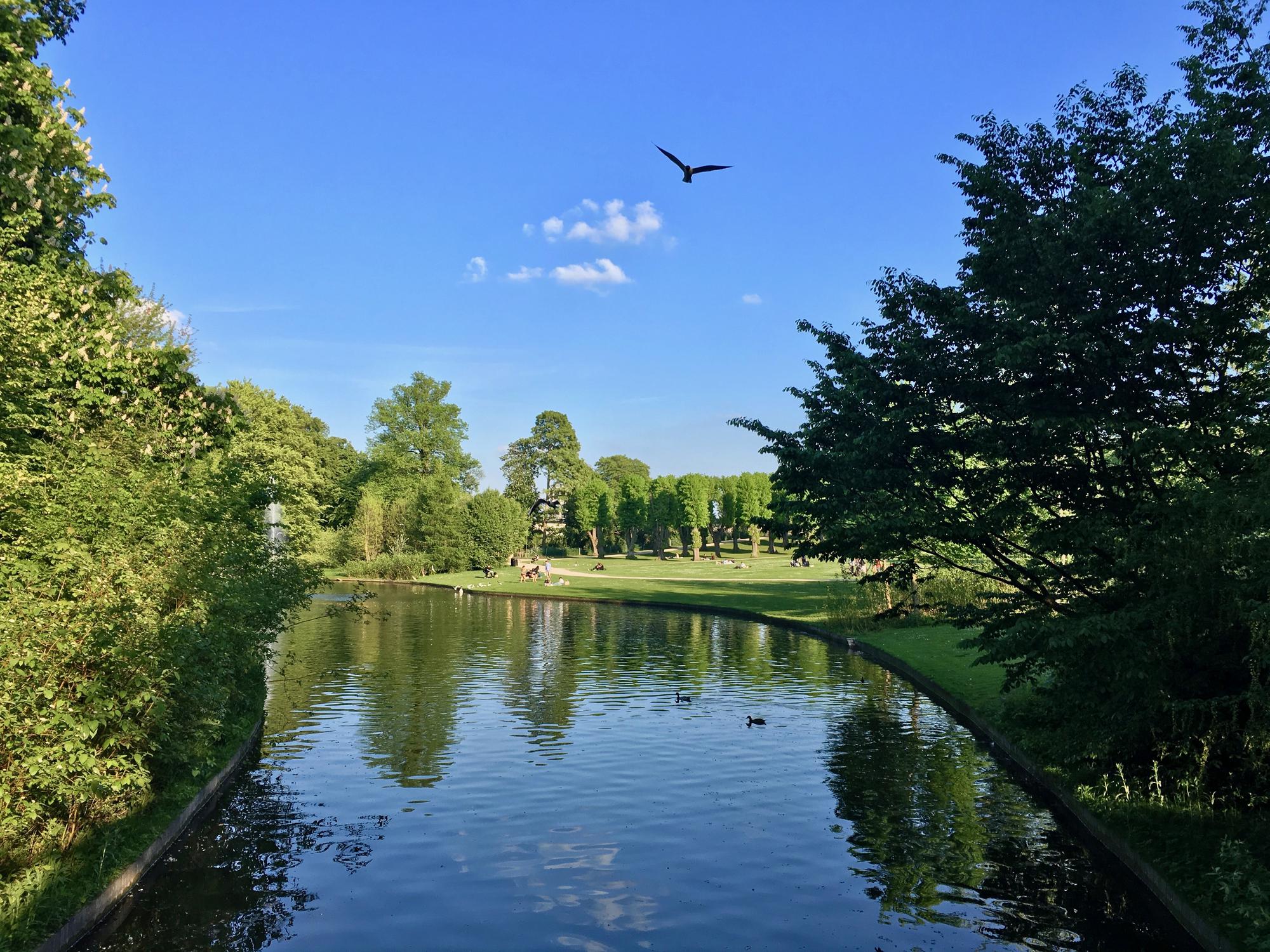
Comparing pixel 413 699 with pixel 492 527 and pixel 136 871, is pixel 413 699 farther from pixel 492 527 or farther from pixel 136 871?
pixel 492 527

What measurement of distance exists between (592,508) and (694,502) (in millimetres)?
15368

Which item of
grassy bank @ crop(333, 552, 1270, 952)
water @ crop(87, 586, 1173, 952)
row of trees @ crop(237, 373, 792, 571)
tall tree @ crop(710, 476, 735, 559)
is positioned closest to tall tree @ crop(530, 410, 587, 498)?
row of trees @ crop(237, 373, 792, 571)

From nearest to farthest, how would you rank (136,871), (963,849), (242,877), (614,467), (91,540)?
(136,871), (242,877), (91,540), (963,849), (614,467)

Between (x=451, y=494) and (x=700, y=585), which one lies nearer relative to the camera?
(x=700, y=585)

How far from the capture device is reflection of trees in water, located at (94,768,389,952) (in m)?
11.6

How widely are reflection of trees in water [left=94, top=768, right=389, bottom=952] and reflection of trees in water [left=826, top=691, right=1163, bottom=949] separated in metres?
8.08

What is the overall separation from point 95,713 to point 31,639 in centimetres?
117

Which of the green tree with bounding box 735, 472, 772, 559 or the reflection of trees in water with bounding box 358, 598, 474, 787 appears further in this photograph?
the green tree with bounding box 735, 472, 772, 559

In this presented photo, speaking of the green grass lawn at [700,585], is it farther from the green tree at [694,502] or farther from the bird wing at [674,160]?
the bird wing at [674,160]

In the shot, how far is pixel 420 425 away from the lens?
4478 inches

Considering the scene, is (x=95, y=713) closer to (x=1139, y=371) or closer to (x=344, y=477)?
(x=1139, y=371)

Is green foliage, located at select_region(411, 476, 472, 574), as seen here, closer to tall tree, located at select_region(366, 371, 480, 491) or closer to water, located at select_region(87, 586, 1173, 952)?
tall tree, located at select_region(366, 371, 480, 491)

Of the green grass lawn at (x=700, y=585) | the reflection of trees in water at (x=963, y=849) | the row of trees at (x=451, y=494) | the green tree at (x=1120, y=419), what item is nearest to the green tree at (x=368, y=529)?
the row of trees at (x=451, y=494)

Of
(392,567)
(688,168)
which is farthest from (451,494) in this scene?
(688,168)
